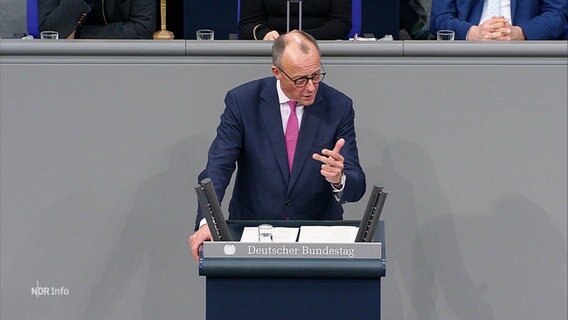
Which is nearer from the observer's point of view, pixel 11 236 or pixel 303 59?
pixel 303 59

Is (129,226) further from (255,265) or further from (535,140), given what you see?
(535,140)

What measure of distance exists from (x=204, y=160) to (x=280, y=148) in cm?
56

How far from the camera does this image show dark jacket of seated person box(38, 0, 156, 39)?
22.3 feet

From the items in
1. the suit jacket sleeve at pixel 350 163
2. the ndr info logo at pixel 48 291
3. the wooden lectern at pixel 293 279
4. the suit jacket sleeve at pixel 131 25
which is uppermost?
the suit jacket sleeve at pixel 131 25

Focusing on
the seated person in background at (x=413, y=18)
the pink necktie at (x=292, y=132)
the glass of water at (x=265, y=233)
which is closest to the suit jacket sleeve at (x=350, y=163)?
the pink necktie at (x=292, y=132)

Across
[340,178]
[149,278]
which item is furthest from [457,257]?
[149,278]

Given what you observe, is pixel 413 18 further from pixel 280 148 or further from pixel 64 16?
pixel 280 148

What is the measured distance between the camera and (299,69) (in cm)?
448

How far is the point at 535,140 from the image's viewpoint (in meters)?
5.12

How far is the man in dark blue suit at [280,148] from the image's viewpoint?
4691mm

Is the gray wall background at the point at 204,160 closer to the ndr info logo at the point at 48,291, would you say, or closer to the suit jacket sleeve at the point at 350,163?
the ndr info logo at the point at 48,291

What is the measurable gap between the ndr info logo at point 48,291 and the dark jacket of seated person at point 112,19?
197 centimetres

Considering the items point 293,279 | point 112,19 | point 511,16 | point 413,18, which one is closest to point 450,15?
point 511,16

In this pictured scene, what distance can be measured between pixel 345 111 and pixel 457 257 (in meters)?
0.84
